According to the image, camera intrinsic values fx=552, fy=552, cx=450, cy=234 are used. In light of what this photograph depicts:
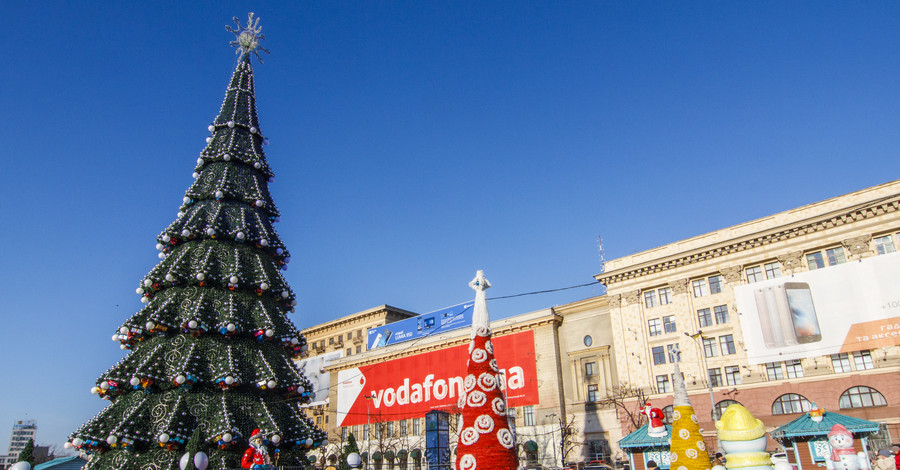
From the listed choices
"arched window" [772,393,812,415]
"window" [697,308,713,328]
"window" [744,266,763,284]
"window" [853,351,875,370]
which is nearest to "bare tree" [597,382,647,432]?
"window" [697,308,713,328]

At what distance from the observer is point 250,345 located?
1433 centimetres

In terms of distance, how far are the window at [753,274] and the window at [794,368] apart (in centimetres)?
543

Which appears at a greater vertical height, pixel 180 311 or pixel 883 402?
pixel 180 311

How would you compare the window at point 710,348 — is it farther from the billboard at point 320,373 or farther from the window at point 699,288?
the billboard at point 320,373

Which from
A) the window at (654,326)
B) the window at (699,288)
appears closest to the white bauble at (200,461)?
the window at (654,326)

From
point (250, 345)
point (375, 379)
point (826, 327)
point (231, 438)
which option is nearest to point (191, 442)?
point (231, 438)

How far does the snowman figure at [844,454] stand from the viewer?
9.48 m

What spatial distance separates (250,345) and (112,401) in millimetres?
3482

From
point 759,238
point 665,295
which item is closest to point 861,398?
point 759,238

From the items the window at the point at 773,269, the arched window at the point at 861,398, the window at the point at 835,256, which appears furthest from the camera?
the window at the point at 773,269

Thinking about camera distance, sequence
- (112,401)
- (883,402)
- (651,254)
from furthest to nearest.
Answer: (651,254) < (883,402) < (112,401)

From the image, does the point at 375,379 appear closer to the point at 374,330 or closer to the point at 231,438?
the point at 374,330

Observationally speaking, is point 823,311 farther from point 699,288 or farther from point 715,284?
point 699,288

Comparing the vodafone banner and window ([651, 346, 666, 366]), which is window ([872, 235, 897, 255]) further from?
the vodafone banner
